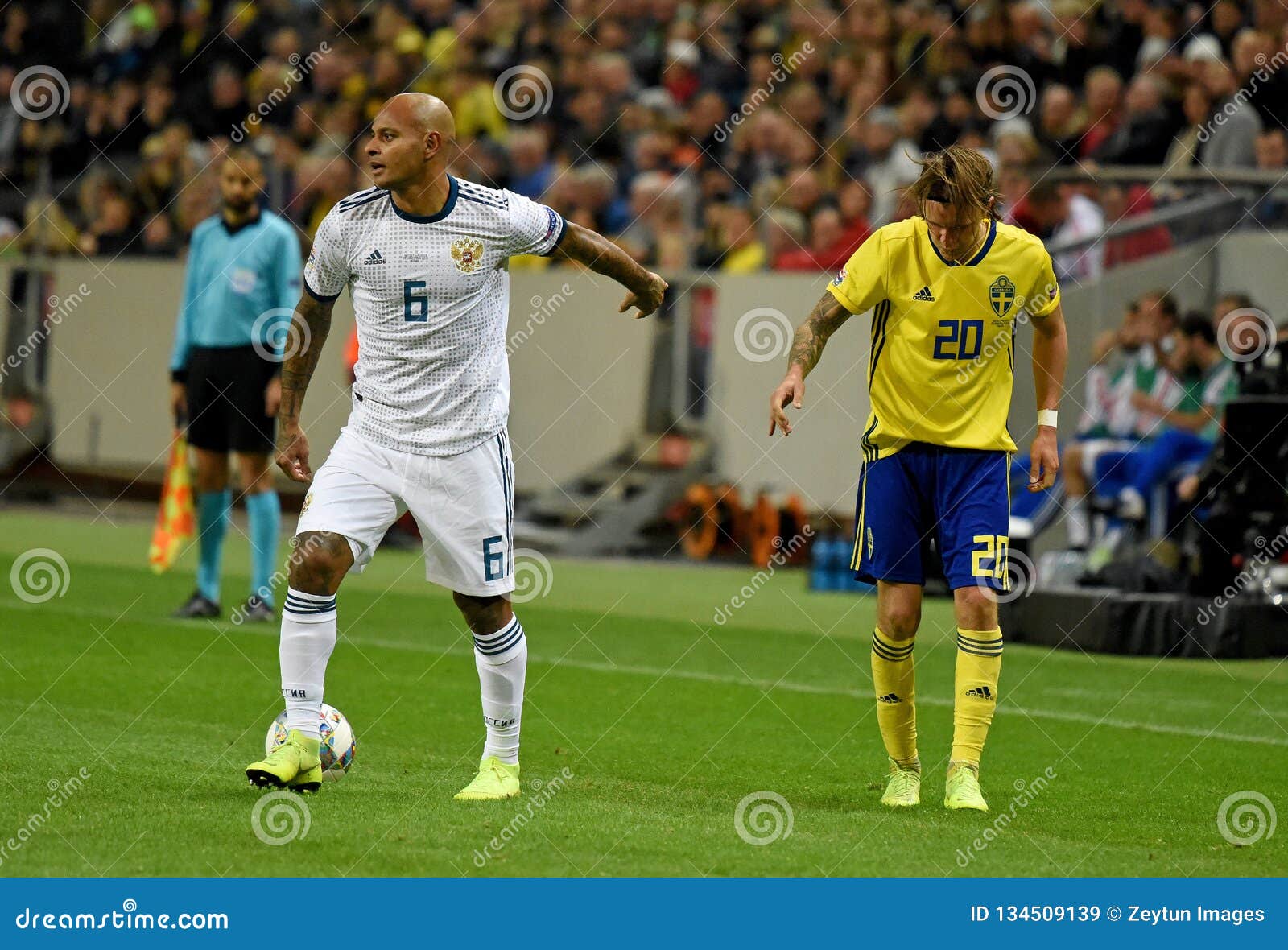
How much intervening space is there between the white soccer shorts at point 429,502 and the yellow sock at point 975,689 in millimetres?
1632

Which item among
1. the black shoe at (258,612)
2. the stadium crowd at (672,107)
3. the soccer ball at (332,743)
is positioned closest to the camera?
the soccer ball at (332,743)

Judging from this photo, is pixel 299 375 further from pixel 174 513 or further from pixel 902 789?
pixel 174 513

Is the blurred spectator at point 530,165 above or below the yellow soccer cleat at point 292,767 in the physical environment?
above

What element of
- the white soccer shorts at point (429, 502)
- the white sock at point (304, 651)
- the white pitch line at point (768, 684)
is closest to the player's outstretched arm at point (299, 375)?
the white soccer shorts at point (429, 502)

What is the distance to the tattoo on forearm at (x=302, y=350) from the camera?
6543 millimetres

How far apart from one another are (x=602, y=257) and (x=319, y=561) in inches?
54.8

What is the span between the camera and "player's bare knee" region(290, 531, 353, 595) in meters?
6.28

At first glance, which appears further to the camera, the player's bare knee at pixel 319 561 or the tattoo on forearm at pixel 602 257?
the tattoo on forearm at pixel 602 257

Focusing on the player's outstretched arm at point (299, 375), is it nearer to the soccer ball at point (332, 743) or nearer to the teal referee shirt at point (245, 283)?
the soccer ball at point (332, 743)

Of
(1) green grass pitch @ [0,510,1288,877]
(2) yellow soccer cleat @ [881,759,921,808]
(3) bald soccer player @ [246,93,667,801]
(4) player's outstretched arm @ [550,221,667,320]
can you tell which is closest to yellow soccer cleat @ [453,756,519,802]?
(3) bald soccer player @ [246,93,667,801]

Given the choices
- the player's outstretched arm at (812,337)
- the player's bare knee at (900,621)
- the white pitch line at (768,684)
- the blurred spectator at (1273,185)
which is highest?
the blurred spectator at (1273,185)

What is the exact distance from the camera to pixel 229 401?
11.3 metres

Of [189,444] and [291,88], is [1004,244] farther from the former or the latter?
[291,88]

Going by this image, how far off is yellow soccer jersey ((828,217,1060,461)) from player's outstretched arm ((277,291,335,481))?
180 cm
